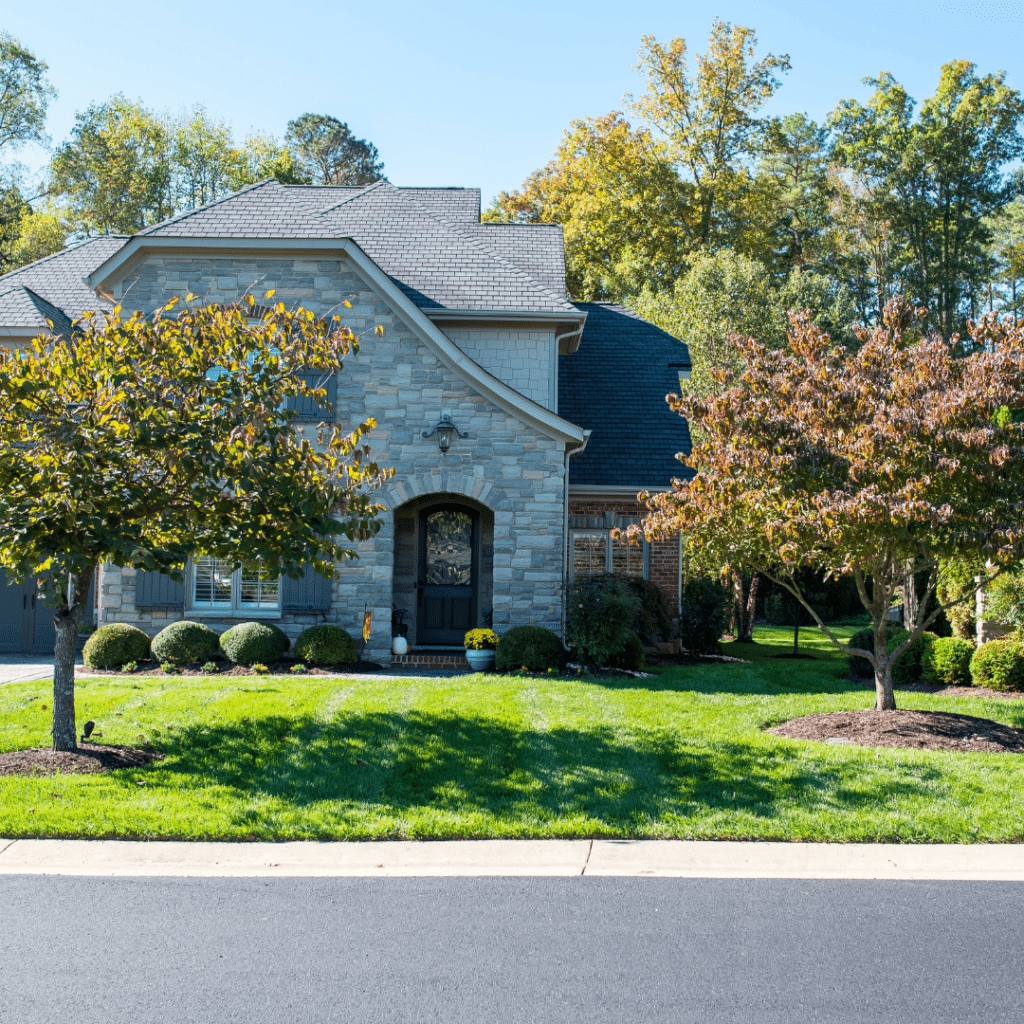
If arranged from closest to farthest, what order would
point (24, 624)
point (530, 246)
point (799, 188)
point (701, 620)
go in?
point (24, 624) → point (701, 620) → point (530, 246) → point (799, 188)

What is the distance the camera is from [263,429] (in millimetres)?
7988

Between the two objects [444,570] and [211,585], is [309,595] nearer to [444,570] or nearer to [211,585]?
[211,585]

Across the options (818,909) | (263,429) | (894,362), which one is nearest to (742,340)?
(894,362)

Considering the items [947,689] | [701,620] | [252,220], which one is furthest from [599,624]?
[252,220]

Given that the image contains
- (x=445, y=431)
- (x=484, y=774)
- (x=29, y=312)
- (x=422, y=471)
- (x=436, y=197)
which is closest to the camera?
(x=484, y=774)

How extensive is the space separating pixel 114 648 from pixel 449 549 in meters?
5.55

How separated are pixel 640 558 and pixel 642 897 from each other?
1164 centimetres

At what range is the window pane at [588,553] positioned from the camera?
55.4 feet

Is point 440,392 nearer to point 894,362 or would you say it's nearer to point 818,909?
point 894,362

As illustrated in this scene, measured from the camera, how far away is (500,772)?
7930 mm

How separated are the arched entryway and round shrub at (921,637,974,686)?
707 centimetres

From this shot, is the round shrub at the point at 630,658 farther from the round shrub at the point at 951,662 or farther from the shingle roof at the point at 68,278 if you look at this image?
the shingle roof at the point at 68,278

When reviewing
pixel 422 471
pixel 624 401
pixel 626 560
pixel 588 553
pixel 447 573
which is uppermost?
pixel 624 401

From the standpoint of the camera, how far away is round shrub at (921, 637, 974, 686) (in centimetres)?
1356
